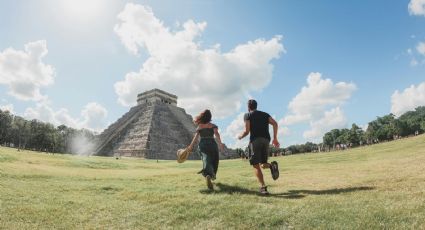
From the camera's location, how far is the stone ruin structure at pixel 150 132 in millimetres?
82025

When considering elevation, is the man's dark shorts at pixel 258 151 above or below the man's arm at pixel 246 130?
below

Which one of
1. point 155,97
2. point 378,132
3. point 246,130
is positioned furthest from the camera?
point 378,132

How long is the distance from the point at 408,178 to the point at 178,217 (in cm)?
734

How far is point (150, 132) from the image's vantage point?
86938mm

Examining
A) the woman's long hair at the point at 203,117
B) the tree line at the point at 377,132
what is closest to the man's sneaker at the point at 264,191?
the woman's long hair at the point at 203,117

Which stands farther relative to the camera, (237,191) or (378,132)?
(378,132)

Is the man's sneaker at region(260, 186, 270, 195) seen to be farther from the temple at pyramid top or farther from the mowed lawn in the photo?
the temple at pyramid top

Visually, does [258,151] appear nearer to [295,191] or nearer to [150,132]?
[295,191]

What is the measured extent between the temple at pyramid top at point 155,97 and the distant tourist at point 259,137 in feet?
333

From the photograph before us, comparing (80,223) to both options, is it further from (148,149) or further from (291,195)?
(148,149)

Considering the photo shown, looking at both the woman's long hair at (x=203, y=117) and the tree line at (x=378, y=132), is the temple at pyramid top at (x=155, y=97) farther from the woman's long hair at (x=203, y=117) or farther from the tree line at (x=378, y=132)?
the woman's long hair at (x=203, y=117)

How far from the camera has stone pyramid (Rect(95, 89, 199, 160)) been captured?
82006 millimetres

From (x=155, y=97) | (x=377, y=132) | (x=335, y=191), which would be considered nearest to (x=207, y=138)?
(x=335, y=191)

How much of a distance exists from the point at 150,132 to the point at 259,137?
255 ft
